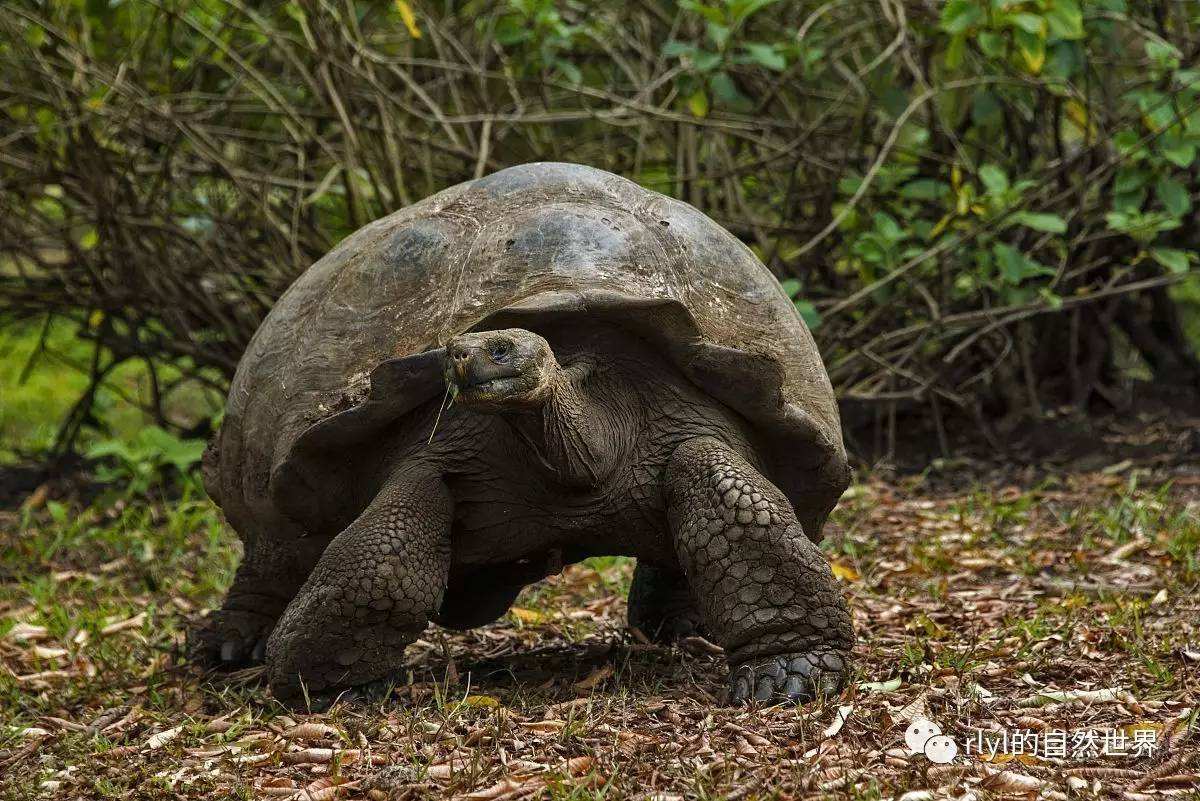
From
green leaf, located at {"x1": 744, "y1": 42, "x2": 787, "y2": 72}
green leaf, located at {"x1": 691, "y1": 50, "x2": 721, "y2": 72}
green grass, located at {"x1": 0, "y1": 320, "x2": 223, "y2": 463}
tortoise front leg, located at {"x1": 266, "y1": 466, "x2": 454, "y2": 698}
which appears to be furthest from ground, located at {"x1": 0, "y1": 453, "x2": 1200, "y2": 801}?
green grass, located at {"x1": 0, "y1": 320, "x2": 223, "y2": 463}

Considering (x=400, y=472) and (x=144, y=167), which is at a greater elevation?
(x=144, y=167)

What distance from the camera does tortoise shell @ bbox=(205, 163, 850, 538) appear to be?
3604mm

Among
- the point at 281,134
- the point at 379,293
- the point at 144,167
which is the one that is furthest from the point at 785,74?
the point at 379,293

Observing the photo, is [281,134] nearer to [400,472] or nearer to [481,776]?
[400,472]

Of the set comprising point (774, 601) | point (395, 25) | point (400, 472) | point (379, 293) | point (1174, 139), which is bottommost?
point (774, 601)

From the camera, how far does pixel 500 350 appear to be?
3.13 m

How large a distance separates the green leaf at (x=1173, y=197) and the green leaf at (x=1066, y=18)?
1.19m

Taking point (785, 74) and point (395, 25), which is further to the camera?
point (395, 25)

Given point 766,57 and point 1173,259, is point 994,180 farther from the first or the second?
point 766,57

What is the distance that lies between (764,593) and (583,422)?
612 mm

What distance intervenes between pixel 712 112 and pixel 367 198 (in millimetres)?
1872

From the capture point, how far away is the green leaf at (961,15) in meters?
6.00

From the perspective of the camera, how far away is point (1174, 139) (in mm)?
6648

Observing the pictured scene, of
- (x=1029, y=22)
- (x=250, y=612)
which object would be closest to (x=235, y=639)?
(x=250, y=612)
